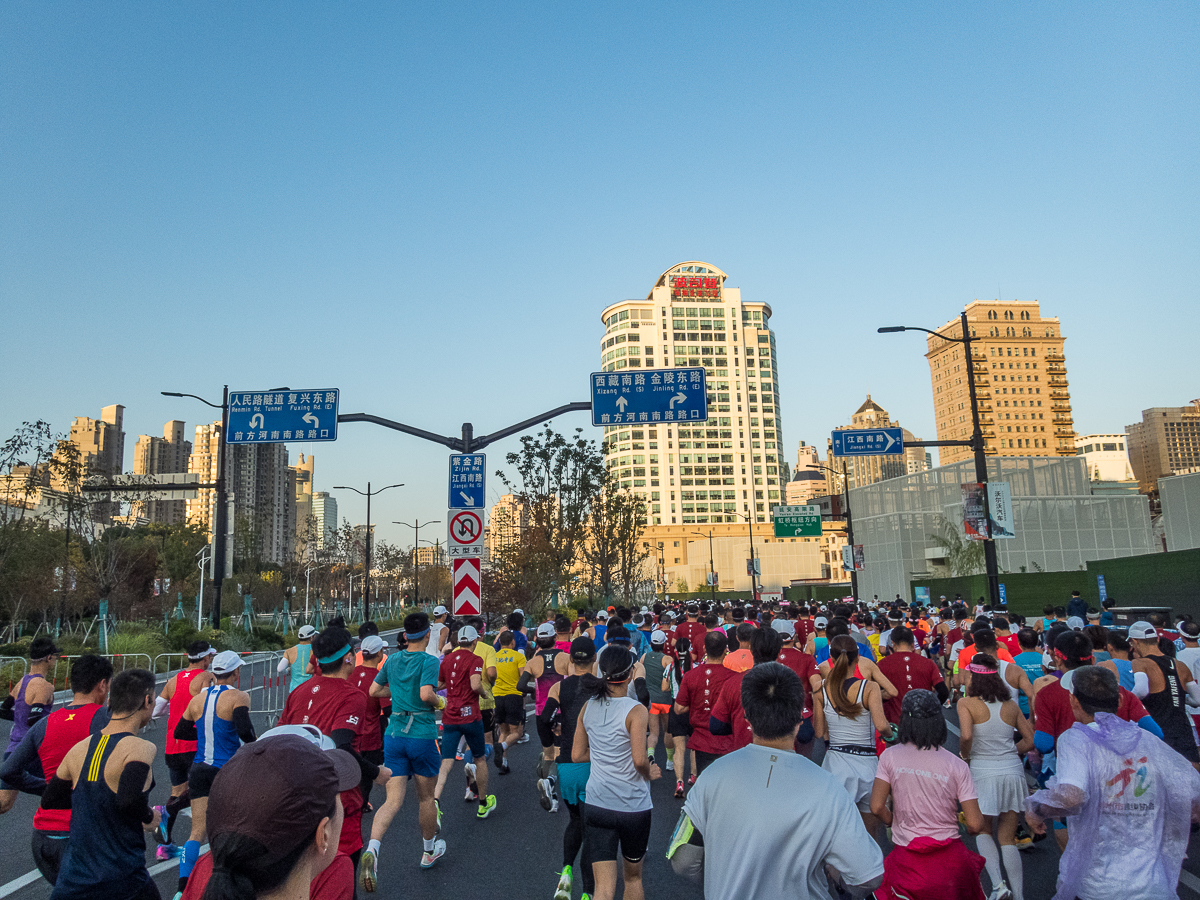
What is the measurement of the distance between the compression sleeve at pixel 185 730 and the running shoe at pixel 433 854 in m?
2.32

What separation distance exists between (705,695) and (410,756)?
2780 mm

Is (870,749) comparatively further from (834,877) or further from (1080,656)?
(834,877)

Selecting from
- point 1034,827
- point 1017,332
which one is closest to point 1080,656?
point 1034,827

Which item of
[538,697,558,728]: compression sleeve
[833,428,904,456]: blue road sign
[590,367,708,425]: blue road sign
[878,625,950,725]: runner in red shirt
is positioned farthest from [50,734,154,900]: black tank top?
[833,428,904,456]: blue road sign

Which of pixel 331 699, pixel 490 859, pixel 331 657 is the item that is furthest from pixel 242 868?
pixel 490 859

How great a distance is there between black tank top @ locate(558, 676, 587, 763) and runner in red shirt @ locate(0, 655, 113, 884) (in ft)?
10.2

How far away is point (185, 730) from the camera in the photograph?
696 centimetres

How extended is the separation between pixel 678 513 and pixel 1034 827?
146 meters

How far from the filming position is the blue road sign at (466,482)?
46.0ft

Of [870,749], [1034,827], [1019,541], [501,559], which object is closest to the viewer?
[1034,827]

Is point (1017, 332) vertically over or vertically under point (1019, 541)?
over

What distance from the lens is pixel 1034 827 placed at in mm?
3838

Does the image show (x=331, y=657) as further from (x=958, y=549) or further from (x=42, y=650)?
(x=958, y=549)

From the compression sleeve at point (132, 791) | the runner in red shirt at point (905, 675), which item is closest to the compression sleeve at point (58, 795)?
the compression sleeve at point (132, 791)
